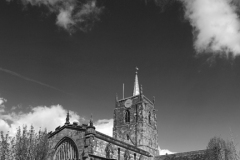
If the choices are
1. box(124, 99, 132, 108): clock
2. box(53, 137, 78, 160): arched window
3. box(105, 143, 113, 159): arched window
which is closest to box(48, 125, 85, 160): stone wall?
box(53, 137, 78, 160): arched window

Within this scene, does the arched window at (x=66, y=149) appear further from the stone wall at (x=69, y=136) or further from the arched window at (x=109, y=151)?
the arched window at (x=109, y=151)

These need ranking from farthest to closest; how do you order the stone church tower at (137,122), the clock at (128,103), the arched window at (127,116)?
the clock at (128,103) → the arched window at (127,116) → the stone church tower at (137,122)

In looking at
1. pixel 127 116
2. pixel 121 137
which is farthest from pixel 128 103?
pixel 121 137

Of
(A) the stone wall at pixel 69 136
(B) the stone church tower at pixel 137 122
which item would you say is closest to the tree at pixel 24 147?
(A) the stone wall at pixel 69 136

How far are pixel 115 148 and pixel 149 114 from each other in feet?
73.2

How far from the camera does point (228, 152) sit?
37.2 meters

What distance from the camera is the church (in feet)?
113

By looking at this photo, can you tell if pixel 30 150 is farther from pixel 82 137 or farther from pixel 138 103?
pixel 138 103

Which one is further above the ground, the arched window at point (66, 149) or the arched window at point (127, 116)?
the arched window at point (127, 116)

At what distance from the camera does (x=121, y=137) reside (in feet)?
186

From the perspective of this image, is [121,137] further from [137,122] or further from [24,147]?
[24,147]

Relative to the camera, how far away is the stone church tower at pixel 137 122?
54.3 m

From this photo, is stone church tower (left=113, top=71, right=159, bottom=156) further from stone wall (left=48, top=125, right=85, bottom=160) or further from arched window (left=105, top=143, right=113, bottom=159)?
stone wall (left=48, top=125, right=85, bottom=160)

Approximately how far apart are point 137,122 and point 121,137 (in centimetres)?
512
